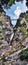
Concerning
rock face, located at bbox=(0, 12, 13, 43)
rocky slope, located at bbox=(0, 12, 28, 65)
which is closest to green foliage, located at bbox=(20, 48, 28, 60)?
rocky slope, located at bbox=(0, 12, 28, 65)

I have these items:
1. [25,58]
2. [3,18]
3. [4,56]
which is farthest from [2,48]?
[3,18]

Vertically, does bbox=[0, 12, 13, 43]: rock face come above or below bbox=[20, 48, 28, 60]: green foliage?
above

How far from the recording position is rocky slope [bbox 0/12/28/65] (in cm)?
351

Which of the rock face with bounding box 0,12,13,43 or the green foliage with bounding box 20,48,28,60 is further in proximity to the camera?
the rock face with bounding box 0,12,13,43

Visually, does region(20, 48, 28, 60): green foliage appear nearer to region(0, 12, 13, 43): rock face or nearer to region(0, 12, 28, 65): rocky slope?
region(0, 12, 28, 65): rocky slope

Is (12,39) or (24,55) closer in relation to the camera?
(24,55)

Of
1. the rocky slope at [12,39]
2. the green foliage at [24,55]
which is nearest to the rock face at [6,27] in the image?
the rocky slope at [12,39]

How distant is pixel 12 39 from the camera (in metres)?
3.85

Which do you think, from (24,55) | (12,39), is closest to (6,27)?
(12,39)

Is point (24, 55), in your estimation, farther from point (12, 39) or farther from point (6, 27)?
point (6, 27)

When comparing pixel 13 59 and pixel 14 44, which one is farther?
pixel 14 44

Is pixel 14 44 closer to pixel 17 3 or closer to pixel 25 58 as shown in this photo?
pixel 25 58

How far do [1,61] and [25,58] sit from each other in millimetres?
326

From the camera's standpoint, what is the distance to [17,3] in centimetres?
422
